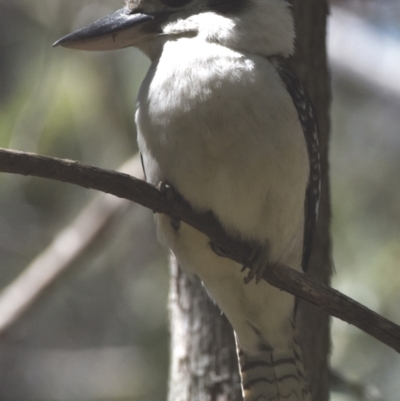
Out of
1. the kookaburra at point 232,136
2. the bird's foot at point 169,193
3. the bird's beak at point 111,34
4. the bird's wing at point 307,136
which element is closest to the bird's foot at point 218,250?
the kookaburra at point 232,136

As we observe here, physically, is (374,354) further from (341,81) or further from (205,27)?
(205,27)

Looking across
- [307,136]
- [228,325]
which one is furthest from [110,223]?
[307,136]

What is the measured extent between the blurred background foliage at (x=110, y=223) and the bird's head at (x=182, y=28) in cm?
111

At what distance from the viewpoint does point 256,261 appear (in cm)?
218

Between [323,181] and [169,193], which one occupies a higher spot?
[323,181]

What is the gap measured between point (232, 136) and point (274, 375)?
89cm

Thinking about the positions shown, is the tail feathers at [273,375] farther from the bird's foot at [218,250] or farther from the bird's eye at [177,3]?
the bird's eye at [177,3]

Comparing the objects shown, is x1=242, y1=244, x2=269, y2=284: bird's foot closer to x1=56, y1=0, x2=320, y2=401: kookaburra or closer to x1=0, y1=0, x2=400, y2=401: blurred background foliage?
x1=56, y1=0, x2=320, y2=401: kookaburra

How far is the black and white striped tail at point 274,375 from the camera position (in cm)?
250

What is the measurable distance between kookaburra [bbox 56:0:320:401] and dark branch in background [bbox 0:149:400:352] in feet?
0.32

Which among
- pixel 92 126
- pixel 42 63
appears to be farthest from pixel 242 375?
pixel 42 63

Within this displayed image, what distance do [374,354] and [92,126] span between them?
5.58ft

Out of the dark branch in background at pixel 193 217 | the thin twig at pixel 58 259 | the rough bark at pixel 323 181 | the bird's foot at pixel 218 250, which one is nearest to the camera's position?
the dark branch in background at pixel 193 217

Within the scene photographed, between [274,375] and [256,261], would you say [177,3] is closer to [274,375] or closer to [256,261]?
[256,261]
